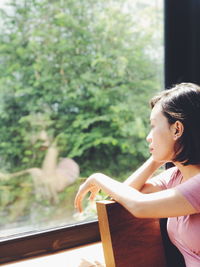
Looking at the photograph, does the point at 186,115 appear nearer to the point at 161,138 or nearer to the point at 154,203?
the point at 161,138

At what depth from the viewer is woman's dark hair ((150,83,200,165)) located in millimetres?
961

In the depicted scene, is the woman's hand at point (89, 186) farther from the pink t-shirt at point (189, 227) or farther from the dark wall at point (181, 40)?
the dark wall at point (181, 40)

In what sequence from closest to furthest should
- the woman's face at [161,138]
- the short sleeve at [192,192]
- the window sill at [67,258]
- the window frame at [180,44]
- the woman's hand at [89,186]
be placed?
the short sleeve at [192,192] < the woman's face at [161,138] < the woman's hand at [89,186] < the window sill at [67,258] < the window frame at [180,44]

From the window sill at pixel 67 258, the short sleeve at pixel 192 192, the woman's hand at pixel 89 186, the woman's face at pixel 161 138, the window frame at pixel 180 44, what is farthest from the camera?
the window frame at pixel 180 44

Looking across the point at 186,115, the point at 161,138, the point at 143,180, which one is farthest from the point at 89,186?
the point at 186,115

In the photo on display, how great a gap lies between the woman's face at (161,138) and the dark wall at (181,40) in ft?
2.03

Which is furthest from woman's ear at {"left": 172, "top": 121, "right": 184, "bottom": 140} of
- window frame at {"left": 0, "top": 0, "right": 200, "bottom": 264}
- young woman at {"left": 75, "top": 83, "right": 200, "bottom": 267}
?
window frame at {"left": 0, "top": 0, "right": 200, "bottom": 264}

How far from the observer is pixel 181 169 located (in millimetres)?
1069

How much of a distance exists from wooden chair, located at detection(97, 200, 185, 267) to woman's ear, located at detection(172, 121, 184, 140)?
30cm

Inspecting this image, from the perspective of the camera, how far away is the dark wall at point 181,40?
1.57 metres

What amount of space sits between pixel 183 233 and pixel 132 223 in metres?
0.17

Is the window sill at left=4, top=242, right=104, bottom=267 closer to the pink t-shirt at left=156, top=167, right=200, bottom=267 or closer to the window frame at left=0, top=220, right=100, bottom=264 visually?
the window frame at left=0, top=220, right=100, bottom=264

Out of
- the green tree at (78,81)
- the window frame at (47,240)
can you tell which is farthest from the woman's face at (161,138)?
the window frame at (47,240)

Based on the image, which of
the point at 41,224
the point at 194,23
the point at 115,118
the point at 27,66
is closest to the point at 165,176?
the point at 115,118
